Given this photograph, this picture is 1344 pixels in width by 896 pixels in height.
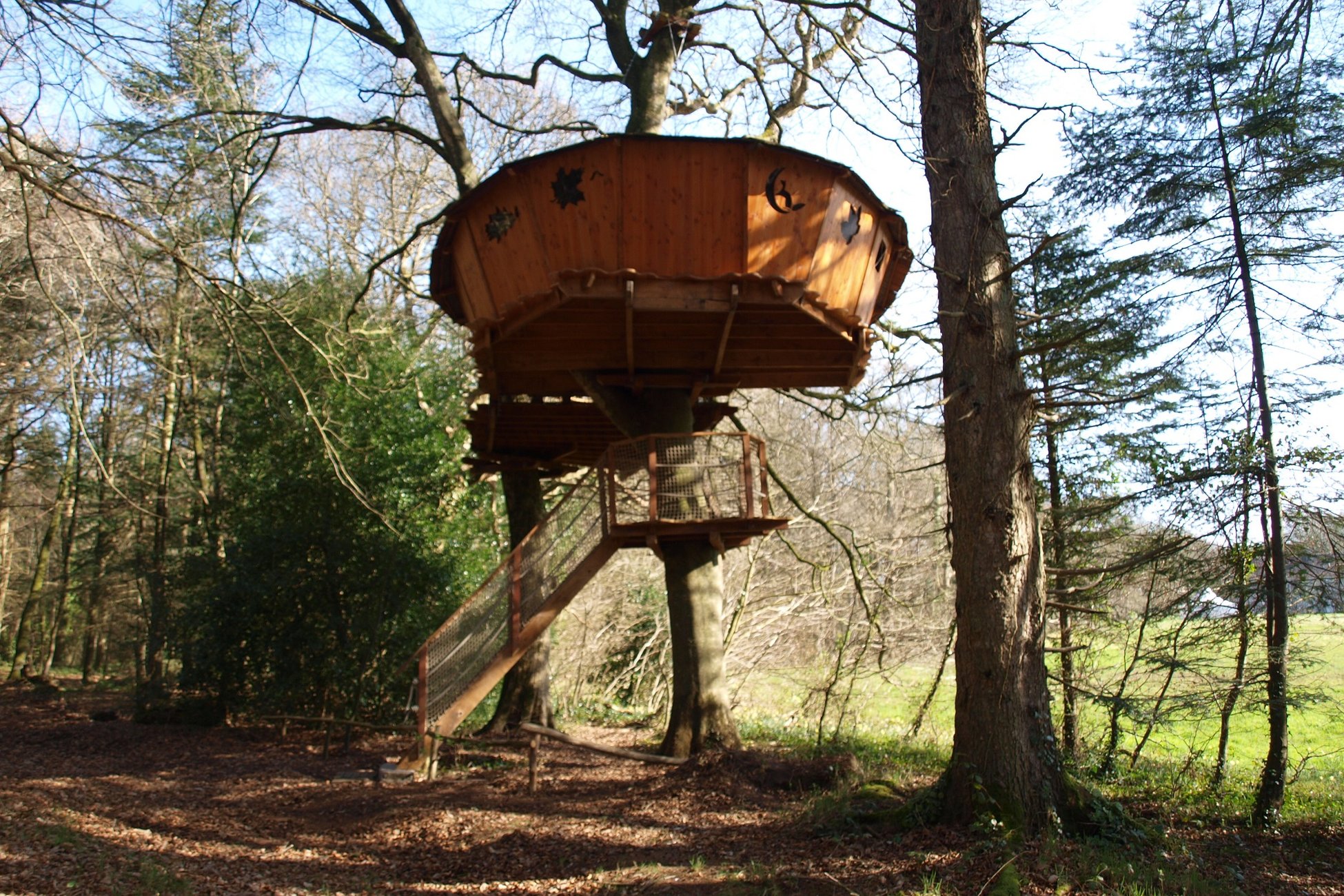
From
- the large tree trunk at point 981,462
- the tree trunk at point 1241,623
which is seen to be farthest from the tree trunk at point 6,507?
the tree trunk at point 1241,623

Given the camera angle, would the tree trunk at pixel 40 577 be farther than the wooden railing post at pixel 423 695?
Yes

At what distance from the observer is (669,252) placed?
7.24 m

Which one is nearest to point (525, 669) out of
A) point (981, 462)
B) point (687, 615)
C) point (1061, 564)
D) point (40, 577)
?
point (687, 615)

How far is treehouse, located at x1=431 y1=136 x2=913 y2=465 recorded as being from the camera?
23.7ft

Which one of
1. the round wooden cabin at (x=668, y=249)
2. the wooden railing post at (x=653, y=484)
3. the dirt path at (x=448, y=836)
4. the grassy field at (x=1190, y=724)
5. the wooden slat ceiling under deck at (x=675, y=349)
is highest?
the round wooden cabin at (x=668, y=249)

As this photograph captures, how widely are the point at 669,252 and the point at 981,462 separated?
284 cm

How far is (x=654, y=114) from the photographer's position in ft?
36.7

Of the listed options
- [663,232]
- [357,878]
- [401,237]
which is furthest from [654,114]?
[401,237]

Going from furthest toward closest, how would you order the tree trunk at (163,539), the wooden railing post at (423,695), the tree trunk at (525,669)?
the tree trunk at (163,539) → the tree trunk at (525,669) → the wooden railing post at (423,695)

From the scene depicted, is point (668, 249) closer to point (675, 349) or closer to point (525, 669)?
point (675, 349)

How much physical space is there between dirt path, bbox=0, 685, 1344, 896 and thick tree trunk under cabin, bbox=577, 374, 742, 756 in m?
0.57

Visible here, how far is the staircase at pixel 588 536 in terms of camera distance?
28.9 ft

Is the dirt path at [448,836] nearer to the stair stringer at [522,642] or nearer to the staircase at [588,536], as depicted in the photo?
the stair stringer at [522,642]

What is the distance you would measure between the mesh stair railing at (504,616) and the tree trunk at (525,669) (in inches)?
67.8
